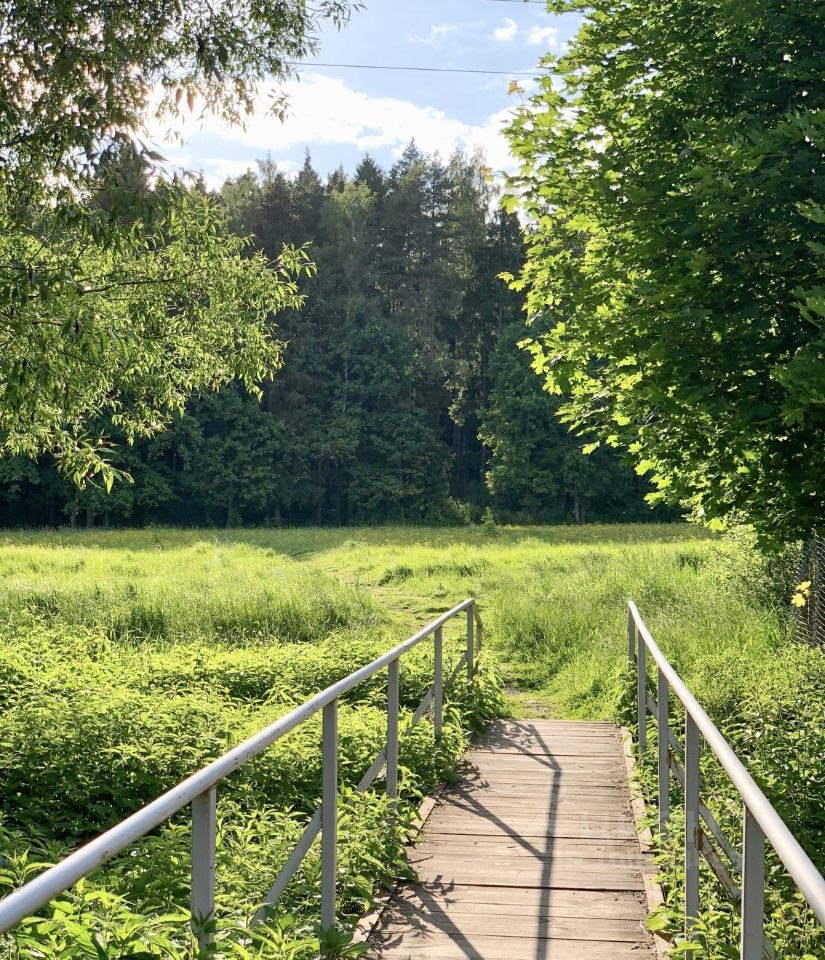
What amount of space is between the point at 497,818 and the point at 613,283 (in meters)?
4.03

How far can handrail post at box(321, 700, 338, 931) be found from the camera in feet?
12.7

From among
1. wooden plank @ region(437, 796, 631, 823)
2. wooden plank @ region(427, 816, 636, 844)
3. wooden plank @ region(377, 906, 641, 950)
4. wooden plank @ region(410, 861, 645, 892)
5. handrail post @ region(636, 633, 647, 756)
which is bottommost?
wooden plank @ region(437, 796, 631, 823)

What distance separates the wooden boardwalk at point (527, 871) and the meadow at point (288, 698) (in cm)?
21

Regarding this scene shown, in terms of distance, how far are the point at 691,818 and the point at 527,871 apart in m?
1.55

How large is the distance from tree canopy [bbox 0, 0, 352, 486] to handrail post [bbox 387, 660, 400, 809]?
307cm

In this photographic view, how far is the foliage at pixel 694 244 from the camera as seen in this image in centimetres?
620

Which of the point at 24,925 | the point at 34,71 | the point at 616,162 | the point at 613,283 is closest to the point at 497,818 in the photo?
the point at 24,925

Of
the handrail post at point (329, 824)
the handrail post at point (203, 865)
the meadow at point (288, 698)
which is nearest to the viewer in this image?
the handrail post at point (203, 865)

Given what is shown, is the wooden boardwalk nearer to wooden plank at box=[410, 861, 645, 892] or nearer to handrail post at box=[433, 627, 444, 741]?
wooden plank at box=[410, 861, 645, 892]

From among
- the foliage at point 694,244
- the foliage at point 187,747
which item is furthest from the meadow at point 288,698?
the foliage at point 694,244

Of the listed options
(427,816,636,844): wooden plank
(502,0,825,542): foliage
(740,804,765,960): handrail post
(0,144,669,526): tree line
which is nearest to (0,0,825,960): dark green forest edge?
(502,0,825,542): foliage

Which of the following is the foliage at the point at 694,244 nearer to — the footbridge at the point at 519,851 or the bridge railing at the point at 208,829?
the footbridge at the point at 519,851

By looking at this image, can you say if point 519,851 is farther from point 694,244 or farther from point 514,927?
point 694,244

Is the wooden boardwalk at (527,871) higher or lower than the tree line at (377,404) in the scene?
lower
